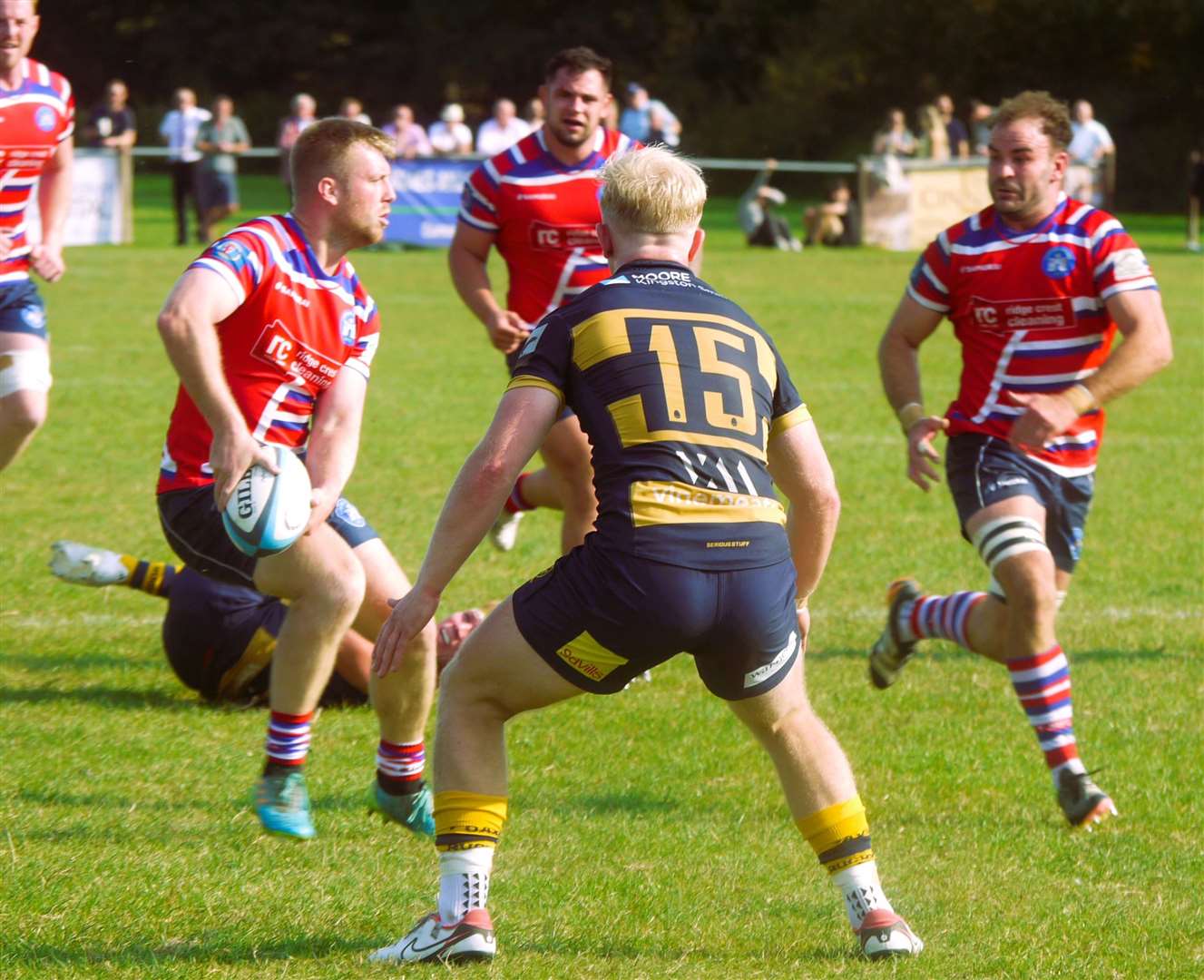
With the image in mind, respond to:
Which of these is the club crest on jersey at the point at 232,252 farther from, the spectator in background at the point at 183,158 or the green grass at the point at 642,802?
the spectator in background at the point at 183,158

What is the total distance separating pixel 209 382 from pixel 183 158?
78.1 feet

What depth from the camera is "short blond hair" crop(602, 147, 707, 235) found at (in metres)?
3.95

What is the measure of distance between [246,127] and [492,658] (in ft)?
169

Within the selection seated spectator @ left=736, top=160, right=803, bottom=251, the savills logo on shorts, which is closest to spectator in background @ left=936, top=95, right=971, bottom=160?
seated spectator @ left=736, top=160, right=803, bottom=251

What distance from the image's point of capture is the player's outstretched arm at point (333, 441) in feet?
16.3

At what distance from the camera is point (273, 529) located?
462 centimetres

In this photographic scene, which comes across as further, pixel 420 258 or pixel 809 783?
pixel 420 258

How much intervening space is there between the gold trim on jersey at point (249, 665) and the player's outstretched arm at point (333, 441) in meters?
1.27

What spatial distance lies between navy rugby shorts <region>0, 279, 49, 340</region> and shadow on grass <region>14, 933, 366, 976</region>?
3.63 m

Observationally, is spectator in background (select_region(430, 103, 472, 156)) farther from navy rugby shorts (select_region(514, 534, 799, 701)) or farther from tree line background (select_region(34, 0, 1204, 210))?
navy rugby shorts (select_region(514, 534, 799, 701))

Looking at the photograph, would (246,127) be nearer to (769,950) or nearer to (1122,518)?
(1122,518)

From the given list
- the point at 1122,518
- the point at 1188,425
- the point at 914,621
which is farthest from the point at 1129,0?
the point at 914,621

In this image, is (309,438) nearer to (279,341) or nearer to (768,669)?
(279,341)

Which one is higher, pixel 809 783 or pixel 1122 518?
pixel 809 783
